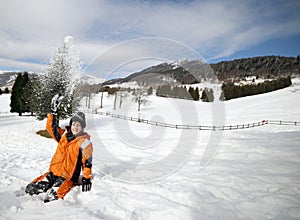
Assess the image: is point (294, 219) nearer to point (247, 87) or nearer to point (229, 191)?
point (229, 191)

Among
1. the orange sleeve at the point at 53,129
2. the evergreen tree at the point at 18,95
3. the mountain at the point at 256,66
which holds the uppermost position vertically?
the mountain at the point at 256,66

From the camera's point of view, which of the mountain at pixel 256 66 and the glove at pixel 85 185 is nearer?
the glove at pixel 85 185

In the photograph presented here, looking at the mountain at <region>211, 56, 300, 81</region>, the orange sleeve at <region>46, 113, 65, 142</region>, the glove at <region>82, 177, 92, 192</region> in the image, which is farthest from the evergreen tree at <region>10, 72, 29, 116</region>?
the mountain at <region>211, 56, 300, 81</region>

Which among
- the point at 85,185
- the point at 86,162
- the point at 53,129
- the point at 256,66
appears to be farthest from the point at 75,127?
the point at 256,66

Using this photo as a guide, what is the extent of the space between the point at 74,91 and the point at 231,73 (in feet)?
473

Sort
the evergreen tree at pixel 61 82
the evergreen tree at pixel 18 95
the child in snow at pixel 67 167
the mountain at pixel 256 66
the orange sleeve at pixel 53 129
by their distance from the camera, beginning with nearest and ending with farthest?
the child in snow at pixel 67 167, the orange sleeve at pixel 53 129, the evergreen tree at pixel 61 82, the evergreen tree at pixel 18 95, the mountain at pixel 256 66

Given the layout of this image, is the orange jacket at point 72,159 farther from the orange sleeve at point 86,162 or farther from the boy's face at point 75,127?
the boy's face at point 75,127

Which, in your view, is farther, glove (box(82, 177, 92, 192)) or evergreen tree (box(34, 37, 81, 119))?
evergreen tree (box(34, 37, 81, 119))

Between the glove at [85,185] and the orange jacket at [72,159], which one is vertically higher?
the orange jacket at [72,159]

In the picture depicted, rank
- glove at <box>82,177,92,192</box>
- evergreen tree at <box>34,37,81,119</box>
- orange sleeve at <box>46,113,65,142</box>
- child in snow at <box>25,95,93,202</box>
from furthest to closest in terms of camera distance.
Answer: evergreen tree at <box>34,37,81,119</box> < orange sleeve at <box>46,113,65,142</box> < glove at <box>82,177,92,192</box> < child in snow at <box>25,95,93,202</box>

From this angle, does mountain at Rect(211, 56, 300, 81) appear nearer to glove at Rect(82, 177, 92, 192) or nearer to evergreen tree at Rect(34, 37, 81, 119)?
evergreen tree at Rect(34, 37, 81, 119)

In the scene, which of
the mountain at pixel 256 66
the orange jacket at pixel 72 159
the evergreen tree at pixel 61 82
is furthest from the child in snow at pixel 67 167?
the mountain at pixel 256 66

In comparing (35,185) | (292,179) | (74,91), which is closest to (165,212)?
(35,185)

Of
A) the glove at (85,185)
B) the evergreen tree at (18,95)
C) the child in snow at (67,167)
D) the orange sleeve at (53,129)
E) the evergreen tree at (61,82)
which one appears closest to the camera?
the child in snow at (67,167)
